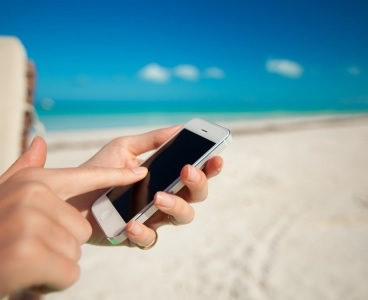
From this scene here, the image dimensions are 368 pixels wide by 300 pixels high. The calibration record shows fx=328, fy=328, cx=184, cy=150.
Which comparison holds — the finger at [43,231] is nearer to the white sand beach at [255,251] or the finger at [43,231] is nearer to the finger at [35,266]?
the finger at [35,266]

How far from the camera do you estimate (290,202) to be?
15.0ft

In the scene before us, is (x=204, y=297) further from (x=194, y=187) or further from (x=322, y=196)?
(x=322, y=196)

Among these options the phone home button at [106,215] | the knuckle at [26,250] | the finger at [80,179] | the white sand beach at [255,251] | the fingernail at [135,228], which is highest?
the knuckle at [26,250]

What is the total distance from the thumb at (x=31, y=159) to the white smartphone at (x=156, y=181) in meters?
0.56

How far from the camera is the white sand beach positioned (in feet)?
8.86

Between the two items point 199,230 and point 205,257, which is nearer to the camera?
point 205,257

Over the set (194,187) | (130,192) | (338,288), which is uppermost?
(194,187)

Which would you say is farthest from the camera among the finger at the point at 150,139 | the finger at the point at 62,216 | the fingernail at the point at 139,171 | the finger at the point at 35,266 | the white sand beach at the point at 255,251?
the white sand beach at the point at 255,251

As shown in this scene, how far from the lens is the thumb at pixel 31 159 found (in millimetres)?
1136

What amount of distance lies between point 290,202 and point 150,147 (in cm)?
316

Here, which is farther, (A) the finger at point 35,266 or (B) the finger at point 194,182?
(B) the finger at point 194,182

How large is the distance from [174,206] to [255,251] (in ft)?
6.61

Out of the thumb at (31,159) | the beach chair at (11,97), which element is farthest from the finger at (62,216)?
the beach chair at (11,97)

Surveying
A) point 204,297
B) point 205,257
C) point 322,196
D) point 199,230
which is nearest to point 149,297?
point 204,297
